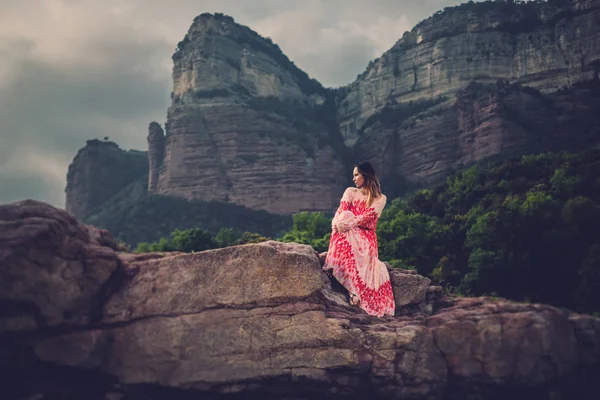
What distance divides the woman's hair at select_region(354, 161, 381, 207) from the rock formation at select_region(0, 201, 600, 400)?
1.68m

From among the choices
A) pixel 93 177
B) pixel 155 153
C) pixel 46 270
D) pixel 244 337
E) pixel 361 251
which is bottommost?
pixel 244 337

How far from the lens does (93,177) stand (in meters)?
89.6

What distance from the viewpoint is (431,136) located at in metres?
80.1

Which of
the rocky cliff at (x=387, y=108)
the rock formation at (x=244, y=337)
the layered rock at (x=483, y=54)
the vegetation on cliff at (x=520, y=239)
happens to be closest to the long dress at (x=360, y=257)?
the rock formation at (x=244, y=337)

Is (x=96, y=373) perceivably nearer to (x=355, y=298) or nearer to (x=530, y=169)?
(x=355, y=298)

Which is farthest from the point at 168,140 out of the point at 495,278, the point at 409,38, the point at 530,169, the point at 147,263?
the point at 147,263

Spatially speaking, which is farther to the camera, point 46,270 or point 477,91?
point 477,91

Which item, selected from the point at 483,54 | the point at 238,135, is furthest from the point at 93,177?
the point at 483,54

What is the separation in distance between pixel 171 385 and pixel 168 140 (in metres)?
78.2

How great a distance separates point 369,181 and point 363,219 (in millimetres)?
801

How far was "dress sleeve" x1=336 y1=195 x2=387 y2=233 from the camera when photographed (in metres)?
11.9

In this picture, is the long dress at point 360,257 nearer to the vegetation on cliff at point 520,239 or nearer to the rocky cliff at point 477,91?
the vegetation on cliff at point 520,239

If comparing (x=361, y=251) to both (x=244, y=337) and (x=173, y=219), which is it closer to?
(x=244, y=337)

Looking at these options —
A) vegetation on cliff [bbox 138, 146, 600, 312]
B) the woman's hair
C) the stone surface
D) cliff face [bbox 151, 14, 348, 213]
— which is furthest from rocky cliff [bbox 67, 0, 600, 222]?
the stone surface
